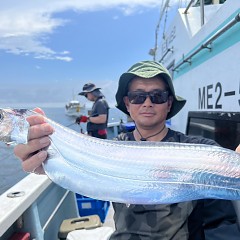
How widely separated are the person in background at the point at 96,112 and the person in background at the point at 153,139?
3793 millimetres

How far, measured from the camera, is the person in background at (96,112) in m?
6.22

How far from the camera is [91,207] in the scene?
4.06 metres

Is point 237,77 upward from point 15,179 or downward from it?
upward

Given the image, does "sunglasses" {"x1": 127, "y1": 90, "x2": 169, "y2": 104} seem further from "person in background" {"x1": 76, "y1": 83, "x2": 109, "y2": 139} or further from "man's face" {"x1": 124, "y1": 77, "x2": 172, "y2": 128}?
"person in background" {"x1": 76, "y1": 83, "x2": 109, "y2": 139}

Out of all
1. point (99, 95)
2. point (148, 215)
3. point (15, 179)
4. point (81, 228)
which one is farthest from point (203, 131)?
point (15, 179)

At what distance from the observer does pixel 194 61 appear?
4105 mm

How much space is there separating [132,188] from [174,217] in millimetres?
487

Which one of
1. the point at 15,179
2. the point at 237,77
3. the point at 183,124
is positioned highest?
the point at 237,77

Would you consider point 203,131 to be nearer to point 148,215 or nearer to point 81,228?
point 81,228

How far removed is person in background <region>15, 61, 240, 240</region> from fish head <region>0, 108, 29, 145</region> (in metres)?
0.04

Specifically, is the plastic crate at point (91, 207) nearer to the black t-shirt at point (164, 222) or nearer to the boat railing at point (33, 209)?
the boat railing at point (33, 209)

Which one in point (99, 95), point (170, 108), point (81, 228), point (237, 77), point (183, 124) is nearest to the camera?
point (170, 108)

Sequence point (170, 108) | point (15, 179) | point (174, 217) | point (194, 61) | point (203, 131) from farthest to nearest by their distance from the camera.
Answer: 1. point (15, 179)
2. point (194, 61)
3. point (203, 131)
4. point (170, 108)
5. point (174, 217)

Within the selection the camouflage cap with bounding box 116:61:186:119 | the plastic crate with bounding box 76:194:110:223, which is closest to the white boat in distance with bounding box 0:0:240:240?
the plastic crate with bounding box 76:194:110:223
